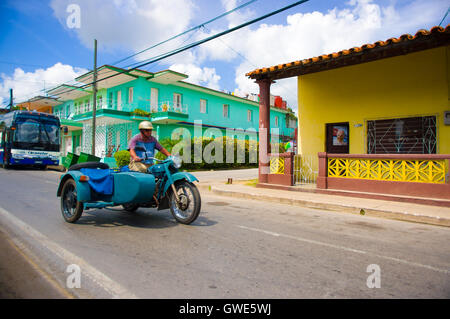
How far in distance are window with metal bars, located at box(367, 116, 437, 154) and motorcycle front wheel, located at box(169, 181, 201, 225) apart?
7.89m

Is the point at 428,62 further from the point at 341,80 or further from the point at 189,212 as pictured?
the point at 189,212

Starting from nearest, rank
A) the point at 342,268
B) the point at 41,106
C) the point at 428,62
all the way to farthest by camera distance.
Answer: the point at 342,268 → the point at 428,62 → the point at 41,106

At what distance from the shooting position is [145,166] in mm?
5656

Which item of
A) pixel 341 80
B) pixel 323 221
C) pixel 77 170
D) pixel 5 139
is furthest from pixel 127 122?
pixel 323 221

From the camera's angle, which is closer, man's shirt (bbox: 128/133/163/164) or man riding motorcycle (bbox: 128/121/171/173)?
man riding motorcycle (bbox: 128/121/171/173)

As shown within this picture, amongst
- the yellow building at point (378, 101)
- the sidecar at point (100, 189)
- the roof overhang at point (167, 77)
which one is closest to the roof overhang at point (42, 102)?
the roof overhang at point (167, 77)

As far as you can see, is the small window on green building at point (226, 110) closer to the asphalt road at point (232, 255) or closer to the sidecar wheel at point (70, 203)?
the asphalt road at point (232, 255)

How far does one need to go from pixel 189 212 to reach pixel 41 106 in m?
41.1

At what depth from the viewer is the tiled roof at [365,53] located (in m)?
7.77

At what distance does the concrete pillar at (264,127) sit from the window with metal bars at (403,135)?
3.62 metres

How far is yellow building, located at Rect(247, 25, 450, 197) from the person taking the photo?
8570mm

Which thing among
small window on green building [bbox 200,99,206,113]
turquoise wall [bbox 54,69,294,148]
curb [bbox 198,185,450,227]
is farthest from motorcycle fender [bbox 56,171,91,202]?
small window on green building [bbox 200,99,206,113]

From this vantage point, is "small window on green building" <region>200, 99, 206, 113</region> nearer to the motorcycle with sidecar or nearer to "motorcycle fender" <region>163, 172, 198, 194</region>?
the motorcycle with sidecar

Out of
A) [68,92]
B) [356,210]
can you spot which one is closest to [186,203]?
[356,210]
